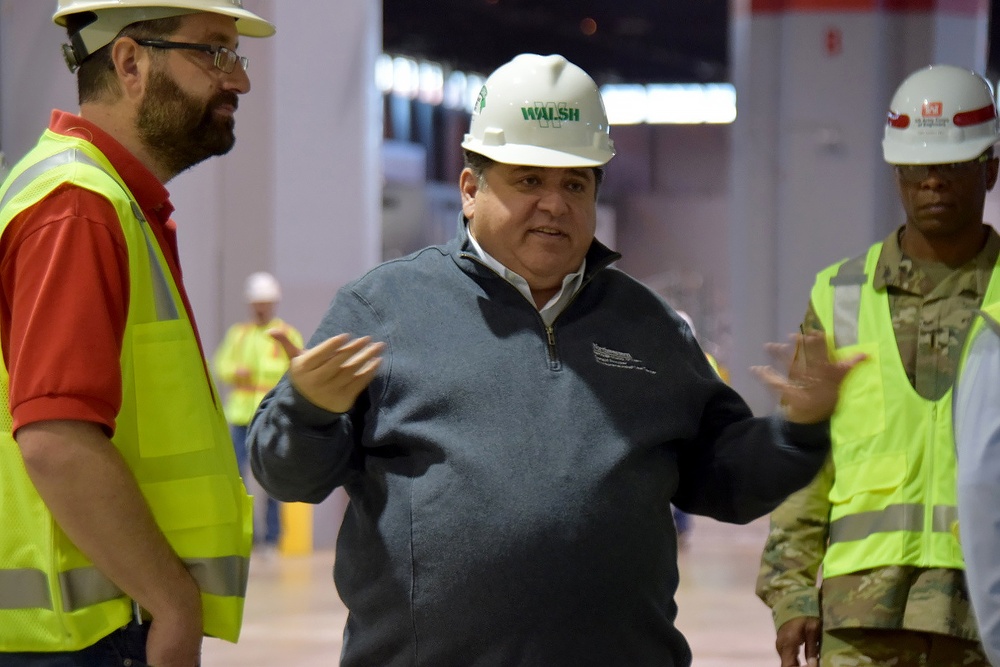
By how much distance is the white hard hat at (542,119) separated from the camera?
9.61ft

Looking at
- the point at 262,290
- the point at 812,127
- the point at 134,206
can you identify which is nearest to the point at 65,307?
the point at 134,206

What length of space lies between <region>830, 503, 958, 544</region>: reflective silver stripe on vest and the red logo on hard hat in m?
0.96

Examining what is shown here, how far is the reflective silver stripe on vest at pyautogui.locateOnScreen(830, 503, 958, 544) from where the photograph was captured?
335cm

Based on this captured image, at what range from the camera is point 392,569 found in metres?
2.75

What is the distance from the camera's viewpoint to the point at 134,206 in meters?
2.44

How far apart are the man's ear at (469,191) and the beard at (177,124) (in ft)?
1.80

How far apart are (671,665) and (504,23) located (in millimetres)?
23552

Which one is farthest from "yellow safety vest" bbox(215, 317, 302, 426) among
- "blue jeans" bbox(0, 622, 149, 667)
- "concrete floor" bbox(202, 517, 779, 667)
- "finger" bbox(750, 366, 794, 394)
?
"blue jeans" bbox(0, 622, 149, 667)

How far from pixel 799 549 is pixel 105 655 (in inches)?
71.4

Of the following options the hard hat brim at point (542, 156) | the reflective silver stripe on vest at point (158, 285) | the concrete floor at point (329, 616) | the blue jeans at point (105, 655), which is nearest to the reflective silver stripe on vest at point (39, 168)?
the reflective silver stripe on vest at point (158, 285)

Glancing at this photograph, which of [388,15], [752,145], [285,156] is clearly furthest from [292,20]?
[388,15]

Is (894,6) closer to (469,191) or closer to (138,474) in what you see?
(469,191)

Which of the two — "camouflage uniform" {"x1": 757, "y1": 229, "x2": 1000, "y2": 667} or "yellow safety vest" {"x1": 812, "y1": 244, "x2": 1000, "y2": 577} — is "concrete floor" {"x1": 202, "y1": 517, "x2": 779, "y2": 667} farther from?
"yellow safety vest" {"x1": 812, "y1": 244, "x2": 1000, "y2": 577}

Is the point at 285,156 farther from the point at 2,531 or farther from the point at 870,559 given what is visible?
the point at 2,531
